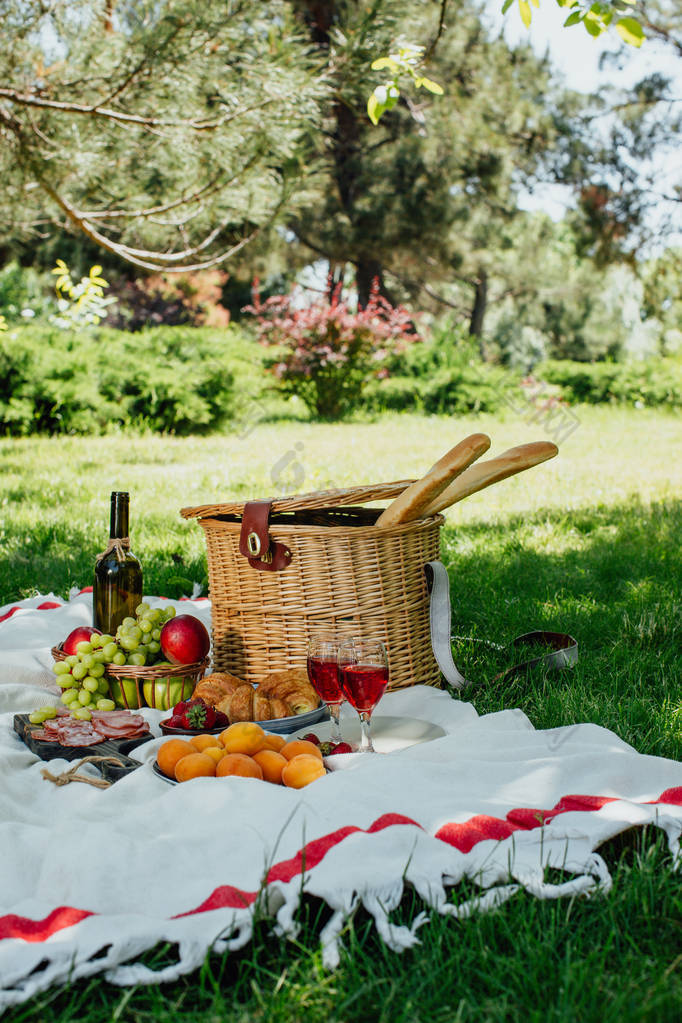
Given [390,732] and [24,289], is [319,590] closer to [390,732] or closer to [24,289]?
[390,732]

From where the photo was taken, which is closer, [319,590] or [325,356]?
[319,590]

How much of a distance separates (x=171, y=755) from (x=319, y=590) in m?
0.78

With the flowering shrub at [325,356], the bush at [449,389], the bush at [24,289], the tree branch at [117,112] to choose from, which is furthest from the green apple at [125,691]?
the bush at [24,289]

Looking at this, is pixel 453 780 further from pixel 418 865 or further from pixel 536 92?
pixel 536 92

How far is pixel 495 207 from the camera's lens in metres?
18.2

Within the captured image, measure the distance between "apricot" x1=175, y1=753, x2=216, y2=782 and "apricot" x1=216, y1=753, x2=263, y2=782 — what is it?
0.08 feet

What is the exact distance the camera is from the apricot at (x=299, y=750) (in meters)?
2.01

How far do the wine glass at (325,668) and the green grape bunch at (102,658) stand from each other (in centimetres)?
65

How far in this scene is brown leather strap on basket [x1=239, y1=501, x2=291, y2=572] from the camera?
2.57 metres

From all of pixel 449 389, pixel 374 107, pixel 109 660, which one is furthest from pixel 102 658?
pixel 449 389

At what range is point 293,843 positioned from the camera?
1631mm

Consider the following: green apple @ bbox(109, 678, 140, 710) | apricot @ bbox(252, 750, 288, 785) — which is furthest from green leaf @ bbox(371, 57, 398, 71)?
apricot @ bbox(252, 750, 288, 785)

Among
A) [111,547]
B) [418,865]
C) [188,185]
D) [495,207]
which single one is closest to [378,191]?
[495,207]

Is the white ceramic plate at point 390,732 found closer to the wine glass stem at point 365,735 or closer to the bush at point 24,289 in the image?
the wine glass stem at point 365,735
